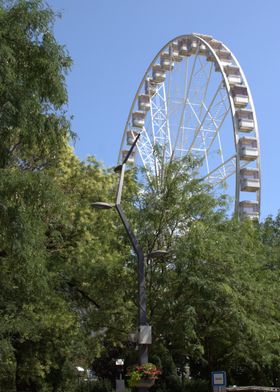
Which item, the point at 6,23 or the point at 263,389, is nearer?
the point at 6,23

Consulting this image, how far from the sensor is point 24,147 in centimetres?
1269

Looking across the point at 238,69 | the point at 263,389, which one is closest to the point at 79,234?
the point at 263,389

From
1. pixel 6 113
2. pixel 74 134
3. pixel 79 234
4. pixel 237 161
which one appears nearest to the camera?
pixel 6 113

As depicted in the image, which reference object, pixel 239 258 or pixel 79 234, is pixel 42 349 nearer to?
pixel 79 234

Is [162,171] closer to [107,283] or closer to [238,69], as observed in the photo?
[107,283]

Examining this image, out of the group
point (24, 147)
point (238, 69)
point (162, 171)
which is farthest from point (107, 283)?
point (238, 69)

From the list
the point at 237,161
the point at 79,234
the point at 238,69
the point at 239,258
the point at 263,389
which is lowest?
the point at 263,389

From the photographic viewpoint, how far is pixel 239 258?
18531 mm

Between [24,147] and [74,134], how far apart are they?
1.13 metres

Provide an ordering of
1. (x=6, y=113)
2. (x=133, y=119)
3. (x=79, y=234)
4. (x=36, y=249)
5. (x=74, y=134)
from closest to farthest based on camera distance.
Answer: (x=6, y=113), (x=36, y=249), (x=74, y=134), (x=79, y=234), (x=133, y=119)

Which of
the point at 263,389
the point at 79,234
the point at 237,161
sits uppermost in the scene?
the point at 237,161

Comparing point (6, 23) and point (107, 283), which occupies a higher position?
point (6, 23)

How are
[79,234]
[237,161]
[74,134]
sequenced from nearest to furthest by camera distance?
[74,134], [79,234], [237,161]

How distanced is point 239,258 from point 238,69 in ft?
65.3
